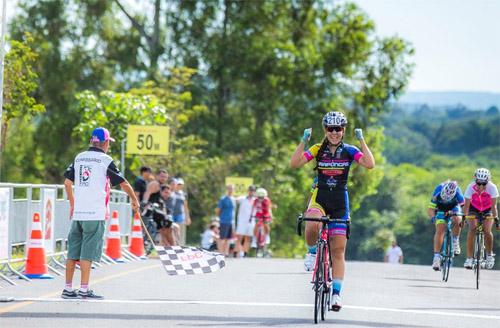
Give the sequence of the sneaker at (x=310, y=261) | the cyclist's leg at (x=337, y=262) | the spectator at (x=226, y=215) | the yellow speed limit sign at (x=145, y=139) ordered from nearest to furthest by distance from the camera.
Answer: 1. the cyclist's leg at (x=337, y=262)
2. the sneaker at (x=310, y=261)
3. the spectator at (x=226, y=215)
4. the yellow speed limit sign at (x=145, y=139)

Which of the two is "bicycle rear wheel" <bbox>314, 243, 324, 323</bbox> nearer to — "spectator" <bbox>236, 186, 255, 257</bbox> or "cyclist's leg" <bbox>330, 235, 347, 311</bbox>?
"cyclist's leg" <bbox>330, 235, 347, 311</bbox>

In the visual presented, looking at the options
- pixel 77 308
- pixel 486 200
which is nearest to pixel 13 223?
pixel 77 308

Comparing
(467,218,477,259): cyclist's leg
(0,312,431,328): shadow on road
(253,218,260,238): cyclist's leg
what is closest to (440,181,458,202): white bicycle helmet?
(467,218,477,259): cyclist's leg

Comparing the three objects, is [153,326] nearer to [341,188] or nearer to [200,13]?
[341,188]

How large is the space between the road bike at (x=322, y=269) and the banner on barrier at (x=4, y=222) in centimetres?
579

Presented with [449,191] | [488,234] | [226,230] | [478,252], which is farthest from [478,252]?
[226,230]

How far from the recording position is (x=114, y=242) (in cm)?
2430

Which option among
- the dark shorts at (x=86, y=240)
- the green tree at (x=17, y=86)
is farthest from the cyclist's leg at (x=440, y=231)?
the green tree at (x=17, y=86)

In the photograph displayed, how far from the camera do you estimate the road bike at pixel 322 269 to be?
12.8 meters

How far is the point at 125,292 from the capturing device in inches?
645

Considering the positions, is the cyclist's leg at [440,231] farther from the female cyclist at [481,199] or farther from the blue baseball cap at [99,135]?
the blue baseball cap at [99,135]

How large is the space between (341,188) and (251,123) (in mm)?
47284

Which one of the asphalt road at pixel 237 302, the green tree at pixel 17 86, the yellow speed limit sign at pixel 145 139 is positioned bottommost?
the asphalt road at pixel 237 302

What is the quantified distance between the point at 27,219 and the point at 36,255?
100cm
